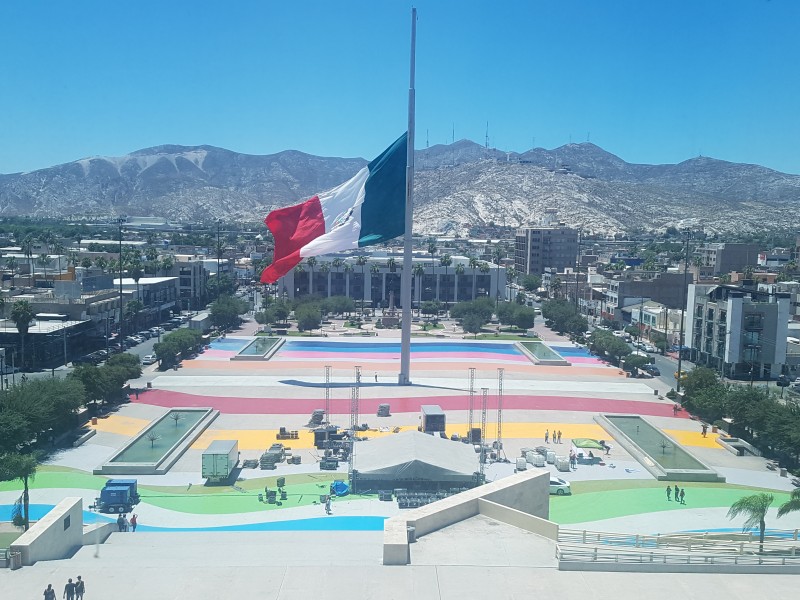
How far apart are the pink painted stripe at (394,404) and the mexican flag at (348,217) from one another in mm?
7618

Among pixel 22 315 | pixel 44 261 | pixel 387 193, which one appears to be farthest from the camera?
pixel 44 261

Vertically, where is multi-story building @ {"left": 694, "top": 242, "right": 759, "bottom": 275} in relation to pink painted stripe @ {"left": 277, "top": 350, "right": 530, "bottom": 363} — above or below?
above

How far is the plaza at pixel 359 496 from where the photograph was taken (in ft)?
45.1

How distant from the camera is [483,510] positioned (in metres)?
17.2

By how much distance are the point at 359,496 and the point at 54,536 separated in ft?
45.1

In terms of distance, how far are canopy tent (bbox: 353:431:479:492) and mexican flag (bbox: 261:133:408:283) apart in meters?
12.4

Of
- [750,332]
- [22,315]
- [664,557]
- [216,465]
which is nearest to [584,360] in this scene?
[750,332]

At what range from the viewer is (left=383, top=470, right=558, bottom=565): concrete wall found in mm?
14531

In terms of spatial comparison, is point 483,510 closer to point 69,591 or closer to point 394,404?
point 69,591

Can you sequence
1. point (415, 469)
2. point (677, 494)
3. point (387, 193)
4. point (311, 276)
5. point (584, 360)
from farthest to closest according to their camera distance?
point (311, 276), point (584, 360), point (387, 193), point (677, 494), point (415, 469)

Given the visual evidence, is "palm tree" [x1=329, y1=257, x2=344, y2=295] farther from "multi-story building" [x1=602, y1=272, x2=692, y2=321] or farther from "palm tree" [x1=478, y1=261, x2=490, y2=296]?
"multi-story building" [x1=602, y1=272, x2=692, y2=321]

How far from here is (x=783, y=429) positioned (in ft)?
110

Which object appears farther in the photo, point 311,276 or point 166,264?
point 311,276

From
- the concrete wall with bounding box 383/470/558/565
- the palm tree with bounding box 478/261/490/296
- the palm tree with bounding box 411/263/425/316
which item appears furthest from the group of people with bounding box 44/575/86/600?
the palm tree with bounding box 478/261/490/296
